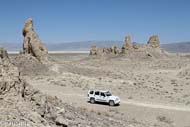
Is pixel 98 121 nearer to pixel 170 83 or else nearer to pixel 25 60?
pixel 170 83

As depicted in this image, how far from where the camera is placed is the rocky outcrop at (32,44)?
50.4 metres

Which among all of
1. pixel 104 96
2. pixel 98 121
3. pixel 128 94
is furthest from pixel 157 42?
pixel 98 121

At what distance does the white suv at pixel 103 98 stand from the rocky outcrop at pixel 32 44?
893 inches

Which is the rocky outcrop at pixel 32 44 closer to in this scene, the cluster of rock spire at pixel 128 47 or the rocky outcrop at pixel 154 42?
the cluster of rock spire at pixel 128 47

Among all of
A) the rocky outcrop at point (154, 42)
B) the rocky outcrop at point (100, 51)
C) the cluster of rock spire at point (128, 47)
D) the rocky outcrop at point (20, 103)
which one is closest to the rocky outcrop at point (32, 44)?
the rocky outcrop at point (20, 103)

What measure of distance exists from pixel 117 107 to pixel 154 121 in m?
5.92

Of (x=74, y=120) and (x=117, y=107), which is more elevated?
(x=74, y=120)

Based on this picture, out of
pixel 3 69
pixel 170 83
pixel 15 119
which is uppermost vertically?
pixel 3 69

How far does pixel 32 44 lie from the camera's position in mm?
50125

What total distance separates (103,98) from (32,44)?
24037mm

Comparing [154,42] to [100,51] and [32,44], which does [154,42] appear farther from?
[32,44]

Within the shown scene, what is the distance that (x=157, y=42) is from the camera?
4117 inches

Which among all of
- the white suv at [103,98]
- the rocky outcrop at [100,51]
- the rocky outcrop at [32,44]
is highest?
the rocky outcrop at [32,44]

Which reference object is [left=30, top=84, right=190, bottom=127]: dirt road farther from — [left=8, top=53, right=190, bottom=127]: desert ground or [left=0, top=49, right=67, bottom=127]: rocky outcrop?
[left=0, top=49, right=67, bottom=127]: rocky outcrop
